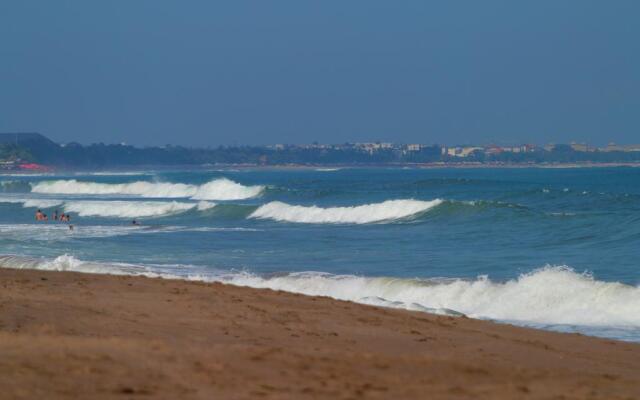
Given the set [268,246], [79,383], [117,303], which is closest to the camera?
[79,383]

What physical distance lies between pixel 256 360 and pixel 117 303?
4.55 meters

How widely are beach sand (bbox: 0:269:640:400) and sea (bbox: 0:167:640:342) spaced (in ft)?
10.2

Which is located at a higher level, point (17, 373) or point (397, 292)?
point (17, 373)

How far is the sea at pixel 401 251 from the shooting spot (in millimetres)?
17219

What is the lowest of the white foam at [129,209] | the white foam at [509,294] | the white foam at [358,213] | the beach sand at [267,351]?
the white foam at [129,209]

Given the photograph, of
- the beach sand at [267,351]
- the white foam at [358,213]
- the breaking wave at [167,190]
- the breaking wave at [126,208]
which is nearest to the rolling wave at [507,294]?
the beach sand at [267,351]

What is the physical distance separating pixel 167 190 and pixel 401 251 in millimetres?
55173

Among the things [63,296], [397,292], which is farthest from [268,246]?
[63,296]

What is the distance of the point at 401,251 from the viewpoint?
1074 inches

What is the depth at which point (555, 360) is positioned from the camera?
10.2 m

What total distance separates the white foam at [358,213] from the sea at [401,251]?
0.09 meters

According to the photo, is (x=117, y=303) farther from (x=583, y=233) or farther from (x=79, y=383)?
(x=583, y=233)

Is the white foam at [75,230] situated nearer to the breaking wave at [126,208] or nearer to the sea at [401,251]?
the sea at [401,251]

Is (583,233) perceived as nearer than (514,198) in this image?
Yes
